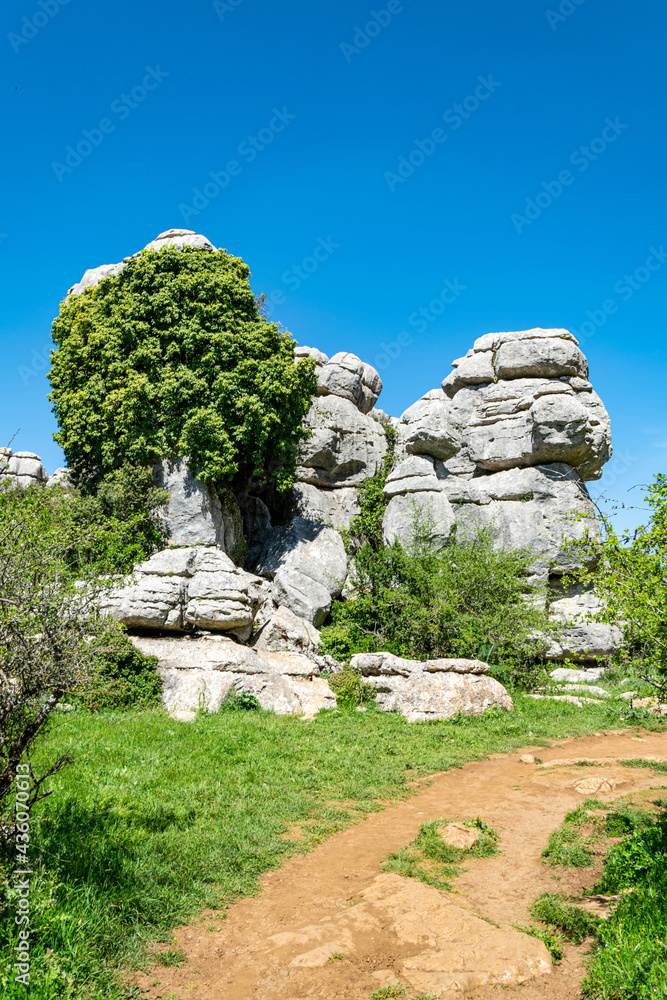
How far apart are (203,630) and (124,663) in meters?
3.53

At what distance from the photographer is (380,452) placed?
115 ft

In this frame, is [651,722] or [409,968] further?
[651,722]

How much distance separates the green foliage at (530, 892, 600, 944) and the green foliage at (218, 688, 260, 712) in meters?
11.0

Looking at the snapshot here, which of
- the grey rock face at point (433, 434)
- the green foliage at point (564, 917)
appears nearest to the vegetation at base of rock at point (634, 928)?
the green foliage at point (564, 917)

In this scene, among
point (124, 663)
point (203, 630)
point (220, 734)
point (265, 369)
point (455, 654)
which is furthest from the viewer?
point (265, 369)

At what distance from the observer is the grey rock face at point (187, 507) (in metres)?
25.2

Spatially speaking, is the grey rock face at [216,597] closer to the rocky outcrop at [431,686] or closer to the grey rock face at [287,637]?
the grey rock face at [287,637]

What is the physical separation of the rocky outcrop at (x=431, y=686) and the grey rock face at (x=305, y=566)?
263 inches

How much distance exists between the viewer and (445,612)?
70.7ft

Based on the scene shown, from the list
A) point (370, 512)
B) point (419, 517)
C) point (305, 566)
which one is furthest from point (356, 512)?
point (305, 566)

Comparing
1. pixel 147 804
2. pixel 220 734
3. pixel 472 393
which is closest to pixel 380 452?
pixel 472 393

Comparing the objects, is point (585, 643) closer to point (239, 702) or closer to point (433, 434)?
point (433, 434)

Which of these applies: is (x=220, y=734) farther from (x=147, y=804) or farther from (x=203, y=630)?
(x=203, y=630)

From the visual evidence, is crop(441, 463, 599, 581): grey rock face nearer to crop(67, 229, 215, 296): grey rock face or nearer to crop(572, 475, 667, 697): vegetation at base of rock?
crop(67, 229, 215, 296): grey rock face
